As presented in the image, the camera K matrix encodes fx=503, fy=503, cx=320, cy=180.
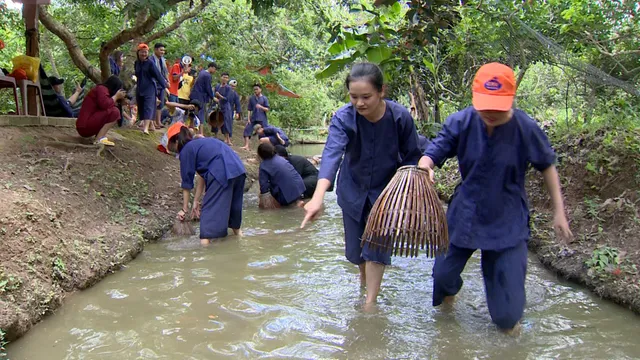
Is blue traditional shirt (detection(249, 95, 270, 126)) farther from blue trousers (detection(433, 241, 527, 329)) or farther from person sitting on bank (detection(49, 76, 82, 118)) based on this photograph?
blue trousers (detection(433, 241, 527, 329))

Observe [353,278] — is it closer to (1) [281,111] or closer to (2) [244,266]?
(2) [244,266]

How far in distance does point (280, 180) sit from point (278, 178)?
1.7 inches

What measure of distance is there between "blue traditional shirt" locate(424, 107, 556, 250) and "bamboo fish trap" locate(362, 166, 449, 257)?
174 millimetres

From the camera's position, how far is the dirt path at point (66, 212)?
3.53 m

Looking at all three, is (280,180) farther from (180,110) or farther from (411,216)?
(411,216)

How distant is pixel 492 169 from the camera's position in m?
2.91

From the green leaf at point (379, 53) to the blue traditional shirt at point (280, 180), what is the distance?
8.33ft

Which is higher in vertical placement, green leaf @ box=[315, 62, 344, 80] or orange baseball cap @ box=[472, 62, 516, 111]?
green leaf @ box=[315, 62, 344, 80]

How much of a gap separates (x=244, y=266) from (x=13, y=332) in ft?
7.03

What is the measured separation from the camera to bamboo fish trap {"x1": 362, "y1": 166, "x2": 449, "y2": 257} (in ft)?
9.36

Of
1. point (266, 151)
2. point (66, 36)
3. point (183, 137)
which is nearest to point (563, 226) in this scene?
point (183, 137)

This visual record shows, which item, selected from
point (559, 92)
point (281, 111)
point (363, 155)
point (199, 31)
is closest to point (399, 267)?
point (363, 155)

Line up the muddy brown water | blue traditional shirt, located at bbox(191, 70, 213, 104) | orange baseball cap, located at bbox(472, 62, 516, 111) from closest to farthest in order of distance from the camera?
1. orange baseball cap, located at bbox(472, 62, 516, 111)
2. the muddy brown water
3. blue traditional shirt, located at bbox(191, 70, 213, 104)

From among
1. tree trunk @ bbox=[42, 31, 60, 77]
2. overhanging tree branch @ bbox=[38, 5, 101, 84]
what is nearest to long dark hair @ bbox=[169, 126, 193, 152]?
overhanging tree branch @ bbox=[38, 5, 101, 84]
